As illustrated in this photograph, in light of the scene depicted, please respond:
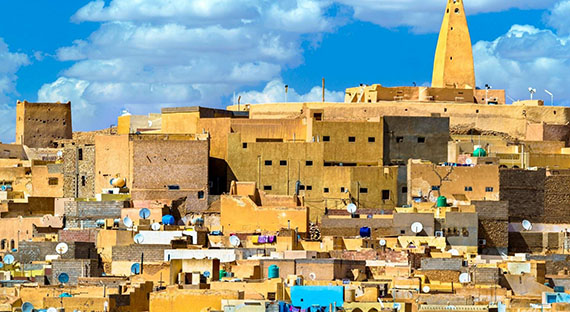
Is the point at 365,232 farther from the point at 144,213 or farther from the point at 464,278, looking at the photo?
the point at 464,278

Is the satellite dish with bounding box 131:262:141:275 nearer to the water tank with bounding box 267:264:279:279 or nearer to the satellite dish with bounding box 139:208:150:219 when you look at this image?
the water tank with bounding box 267:264:279:279

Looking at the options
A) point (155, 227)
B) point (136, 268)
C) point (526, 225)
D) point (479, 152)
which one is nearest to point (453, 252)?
point (526, 225)

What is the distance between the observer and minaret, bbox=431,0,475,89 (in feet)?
230

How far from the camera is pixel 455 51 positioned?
7038cm

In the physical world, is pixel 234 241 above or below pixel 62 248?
above

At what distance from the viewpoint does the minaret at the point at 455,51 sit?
230ft

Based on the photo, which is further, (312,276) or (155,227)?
(155,227)

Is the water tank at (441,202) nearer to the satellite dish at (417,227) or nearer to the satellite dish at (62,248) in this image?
the satellite dish at (417,227)

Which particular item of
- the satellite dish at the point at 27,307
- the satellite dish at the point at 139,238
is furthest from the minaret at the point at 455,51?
the satellite dish at the point at 27,307

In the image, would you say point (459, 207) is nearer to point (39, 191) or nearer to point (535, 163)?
point (535, 163)

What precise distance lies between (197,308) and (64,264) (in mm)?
9382

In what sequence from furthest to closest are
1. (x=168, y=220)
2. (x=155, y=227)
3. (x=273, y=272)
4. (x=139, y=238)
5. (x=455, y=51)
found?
1. (x=455, y=51)
2. (x=168, y=220)
3. (x=155, y=227)
4. (x=139, y=238)
5. (x=273, y=272)

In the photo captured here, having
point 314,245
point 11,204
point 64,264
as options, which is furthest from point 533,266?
point 11,204

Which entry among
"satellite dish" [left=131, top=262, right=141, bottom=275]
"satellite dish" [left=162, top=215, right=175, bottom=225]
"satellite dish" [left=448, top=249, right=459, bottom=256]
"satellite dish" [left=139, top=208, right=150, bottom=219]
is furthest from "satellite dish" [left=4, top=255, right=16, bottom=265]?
"satellite dish" [left=448, top=249, right=459, bottom=256]
